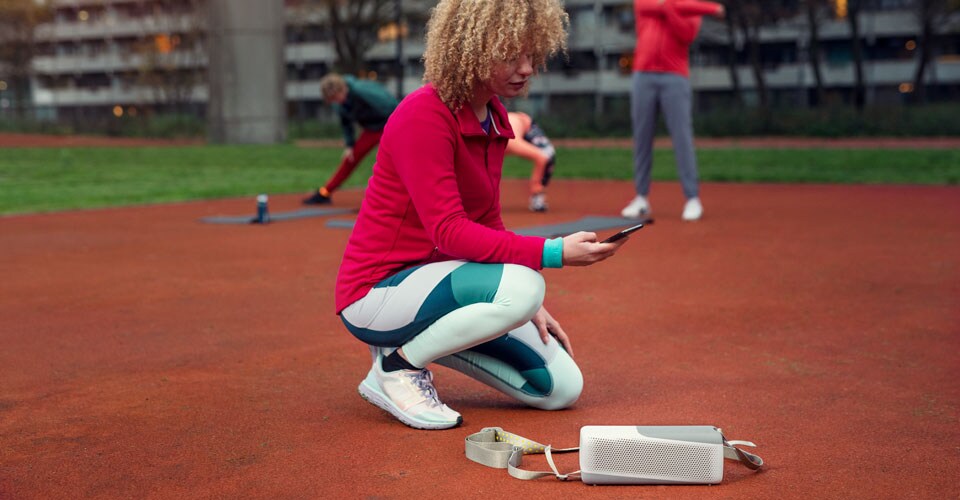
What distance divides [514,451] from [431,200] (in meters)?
0.85

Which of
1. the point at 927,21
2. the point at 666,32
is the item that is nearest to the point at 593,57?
the point at 927,21

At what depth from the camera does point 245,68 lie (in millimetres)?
35562

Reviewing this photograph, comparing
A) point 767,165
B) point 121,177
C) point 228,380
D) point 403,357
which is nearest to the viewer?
point 403,357

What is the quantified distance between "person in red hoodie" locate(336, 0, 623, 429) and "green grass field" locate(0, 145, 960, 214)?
9457mm

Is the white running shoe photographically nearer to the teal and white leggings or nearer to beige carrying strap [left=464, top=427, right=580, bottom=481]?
the teal and white leggings

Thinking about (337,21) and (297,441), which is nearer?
(297,441)

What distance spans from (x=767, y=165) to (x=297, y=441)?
1822 cm

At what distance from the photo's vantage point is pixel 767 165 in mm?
20922

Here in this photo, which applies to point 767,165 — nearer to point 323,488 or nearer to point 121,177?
point 121,177

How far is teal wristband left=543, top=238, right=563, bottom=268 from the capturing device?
12.0 ft

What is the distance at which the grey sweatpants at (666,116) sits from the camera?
10.9 metres

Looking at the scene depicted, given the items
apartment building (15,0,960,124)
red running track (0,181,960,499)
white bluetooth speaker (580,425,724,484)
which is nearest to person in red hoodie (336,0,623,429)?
red running track (0,181,960,499)

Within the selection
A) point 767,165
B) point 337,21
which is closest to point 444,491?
point 767,165

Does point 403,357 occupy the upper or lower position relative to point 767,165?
upper
